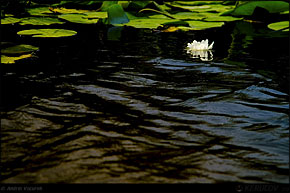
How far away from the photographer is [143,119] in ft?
5.92

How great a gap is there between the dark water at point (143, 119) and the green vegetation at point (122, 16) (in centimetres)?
140

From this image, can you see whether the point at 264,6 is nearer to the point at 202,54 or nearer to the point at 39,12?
the point at 202,54

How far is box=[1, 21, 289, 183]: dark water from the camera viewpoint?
4.34 feet

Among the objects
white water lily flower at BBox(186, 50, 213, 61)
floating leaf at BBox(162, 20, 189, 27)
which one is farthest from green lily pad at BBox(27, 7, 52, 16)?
white water lily flower at BBox(186, 50, 213, 61)

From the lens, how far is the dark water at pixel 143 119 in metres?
1.32

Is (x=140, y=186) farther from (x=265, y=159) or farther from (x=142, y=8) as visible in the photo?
(x=142, y=8)

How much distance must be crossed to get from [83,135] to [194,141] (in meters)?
0.50

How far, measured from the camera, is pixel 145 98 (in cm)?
212

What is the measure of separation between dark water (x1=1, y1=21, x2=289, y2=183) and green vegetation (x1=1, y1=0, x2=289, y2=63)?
140 centimetres

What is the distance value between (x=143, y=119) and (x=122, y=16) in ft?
11.0

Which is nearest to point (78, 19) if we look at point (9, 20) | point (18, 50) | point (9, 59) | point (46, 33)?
point (9, 20)

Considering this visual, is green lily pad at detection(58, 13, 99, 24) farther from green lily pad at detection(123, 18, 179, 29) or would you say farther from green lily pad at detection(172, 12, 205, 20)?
green lily pad at detection(172, 12, 205, 20)

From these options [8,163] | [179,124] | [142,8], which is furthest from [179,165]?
[142,8]

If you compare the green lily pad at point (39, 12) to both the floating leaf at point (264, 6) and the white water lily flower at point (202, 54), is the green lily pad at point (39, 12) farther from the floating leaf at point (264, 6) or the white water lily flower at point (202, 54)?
the floating leaf at point (264, 6)
